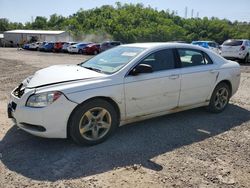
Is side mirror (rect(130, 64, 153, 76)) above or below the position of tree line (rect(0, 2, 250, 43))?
below

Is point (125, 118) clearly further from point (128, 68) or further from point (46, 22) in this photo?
point (46, 22)

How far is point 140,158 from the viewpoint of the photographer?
407cm

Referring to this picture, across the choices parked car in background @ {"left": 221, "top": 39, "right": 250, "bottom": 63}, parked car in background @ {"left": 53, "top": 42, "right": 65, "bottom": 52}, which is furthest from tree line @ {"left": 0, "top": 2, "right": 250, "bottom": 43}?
parked car in background @ {"left": 221, "top": 39, "right": 250, "bottom": 63}

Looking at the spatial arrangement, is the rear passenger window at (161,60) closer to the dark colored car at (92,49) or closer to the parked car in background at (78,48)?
the dark colored car at (92,49)

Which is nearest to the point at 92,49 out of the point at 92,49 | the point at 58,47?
the point at 92,49

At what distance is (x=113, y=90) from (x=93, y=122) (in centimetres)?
57

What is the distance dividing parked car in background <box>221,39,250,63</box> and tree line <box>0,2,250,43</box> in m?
40.4

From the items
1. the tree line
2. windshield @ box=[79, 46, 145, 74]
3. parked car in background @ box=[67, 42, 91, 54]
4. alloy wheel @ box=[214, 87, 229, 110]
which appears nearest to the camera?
windshield @ box=[79, 46, 145, 74]

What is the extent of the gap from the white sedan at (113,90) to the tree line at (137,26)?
52504mm

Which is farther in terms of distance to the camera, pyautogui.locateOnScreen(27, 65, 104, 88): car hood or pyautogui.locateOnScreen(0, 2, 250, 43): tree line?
pyautogui.locateOnScreen(0, 2, 250, 43): tree line

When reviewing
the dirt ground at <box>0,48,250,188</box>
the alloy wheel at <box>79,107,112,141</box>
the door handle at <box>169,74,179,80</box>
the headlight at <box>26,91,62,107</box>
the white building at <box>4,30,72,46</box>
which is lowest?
the dirt ground at <box>0,48,250,188</box>

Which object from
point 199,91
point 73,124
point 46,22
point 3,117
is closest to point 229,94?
point 199,91

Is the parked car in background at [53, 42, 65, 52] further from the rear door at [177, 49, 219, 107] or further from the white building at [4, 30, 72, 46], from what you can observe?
the rear door at [177, 49, 219, 107]

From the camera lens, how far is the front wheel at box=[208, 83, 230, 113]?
607cm
